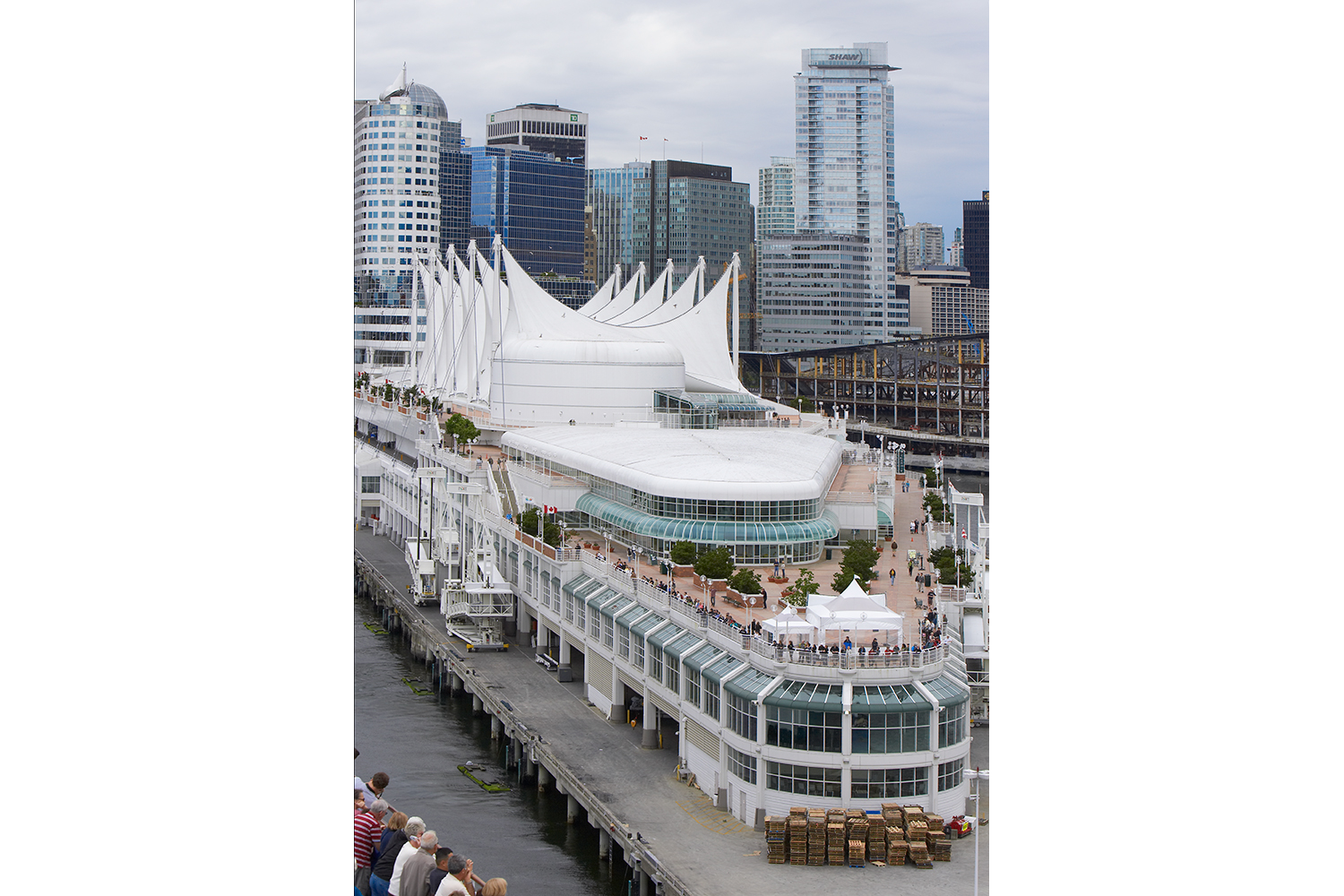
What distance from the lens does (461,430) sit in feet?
114

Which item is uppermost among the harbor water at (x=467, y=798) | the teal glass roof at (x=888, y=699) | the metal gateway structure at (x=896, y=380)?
the metal gateway structure at (x=896, y=380)

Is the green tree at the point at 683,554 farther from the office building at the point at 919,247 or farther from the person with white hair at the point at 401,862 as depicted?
the office building at the point at 919,247

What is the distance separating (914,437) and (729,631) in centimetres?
4847

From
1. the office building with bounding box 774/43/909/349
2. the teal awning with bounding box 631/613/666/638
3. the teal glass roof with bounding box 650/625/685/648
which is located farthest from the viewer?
the office building with bounding box 774/43/909/349

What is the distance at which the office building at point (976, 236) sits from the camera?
24148mm

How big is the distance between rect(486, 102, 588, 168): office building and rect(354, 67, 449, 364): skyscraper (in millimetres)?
4928

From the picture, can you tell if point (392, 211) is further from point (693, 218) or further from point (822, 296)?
point (822, 296)

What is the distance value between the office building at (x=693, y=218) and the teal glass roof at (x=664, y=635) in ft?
134

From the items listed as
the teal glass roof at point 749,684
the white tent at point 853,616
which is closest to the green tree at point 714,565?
the white tent at point 853,616

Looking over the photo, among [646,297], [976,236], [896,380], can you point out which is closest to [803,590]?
[976,236]

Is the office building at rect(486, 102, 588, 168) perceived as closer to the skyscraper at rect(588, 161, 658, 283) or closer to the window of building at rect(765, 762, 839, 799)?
the skyscraper at rect(588, 161, 658, 283)

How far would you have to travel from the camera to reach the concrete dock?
46.7ft

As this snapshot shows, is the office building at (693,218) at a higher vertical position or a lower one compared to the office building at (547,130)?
lower

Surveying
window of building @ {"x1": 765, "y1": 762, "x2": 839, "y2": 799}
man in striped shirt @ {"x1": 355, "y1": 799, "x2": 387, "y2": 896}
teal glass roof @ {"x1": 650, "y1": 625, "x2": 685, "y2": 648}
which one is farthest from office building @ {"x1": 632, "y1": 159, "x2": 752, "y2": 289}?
man in striped shirt @ {"x1": 355, "y1": 799, "x2": 387, "y2": 896}
